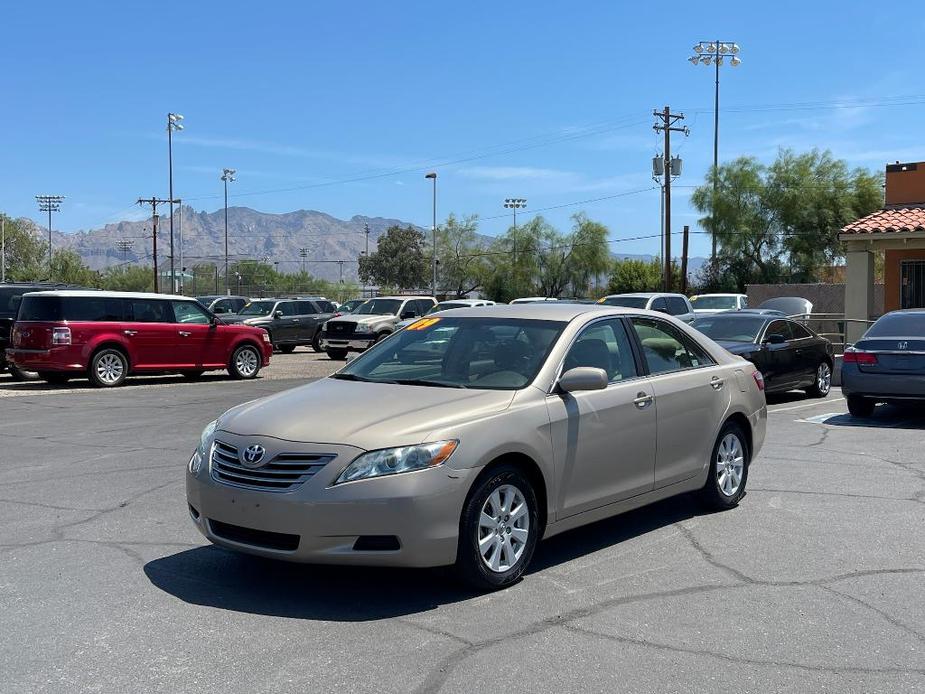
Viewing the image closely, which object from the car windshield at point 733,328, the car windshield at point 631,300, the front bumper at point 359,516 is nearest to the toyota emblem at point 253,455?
the front bumper at point 359,516

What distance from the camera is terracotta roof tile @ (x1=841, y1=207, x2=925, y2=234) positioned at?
21.9 meters

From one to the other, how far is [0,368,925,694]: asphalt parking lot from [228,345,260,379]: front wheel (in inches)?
467

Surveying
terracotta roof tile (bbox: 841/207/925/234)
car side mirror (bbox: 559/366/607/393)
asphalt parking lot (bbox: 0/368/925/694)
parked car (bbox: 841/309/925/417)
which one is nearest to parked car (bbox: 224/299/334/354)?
terracotta roof tile (bbox: 841/207/925/234)

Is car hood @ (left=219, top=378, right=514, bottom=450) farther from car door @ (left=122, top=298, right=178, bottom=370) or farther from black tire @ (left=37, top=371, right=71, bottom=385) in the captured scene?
black tire @ (left=37, top=371, right=71, bottom=385)

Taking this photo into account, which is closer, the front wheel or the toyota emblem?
the toyota emblem

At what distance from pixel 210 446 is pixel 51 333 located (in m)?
13.2

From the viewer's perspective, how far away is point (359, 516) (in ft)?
16.4

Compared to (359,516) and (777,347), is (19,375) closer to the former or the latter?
(777,347)

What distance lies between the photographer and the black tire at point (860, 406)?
1349 centimetres

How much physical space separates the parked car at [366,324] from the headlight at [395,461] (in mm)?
20045

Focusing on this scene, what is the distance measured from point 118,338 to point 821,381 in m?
12.4

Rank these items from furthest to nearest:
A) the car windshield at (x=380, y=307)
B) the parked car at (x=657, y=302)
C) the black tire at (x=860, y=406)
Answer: the car windshield at (x=380, y=307), the parked car at (x=657, y=302), the black tire at (x=860, y=406)

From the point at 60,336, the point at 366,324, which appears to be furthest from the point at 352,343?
the point at 60,336

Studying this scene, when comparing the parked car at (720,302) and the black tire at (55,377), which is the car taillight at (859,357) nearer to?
the black tire at (55,377)
